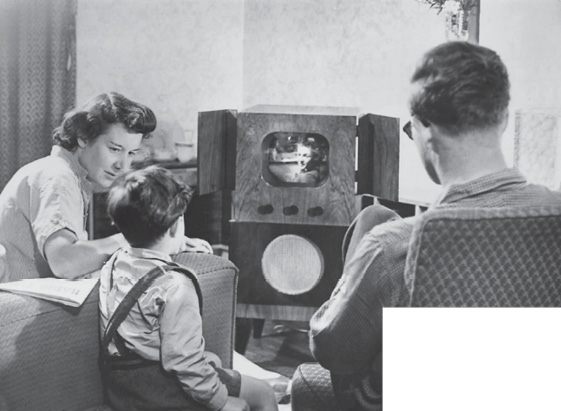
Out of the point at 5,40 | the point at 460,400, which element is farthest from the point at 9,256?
the point at 5,40

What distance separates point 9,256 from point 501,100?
3.47 feet

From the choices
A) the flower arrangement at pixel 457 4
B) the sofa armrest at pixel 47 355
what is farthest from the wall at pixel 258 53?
Answer: the sofa armrest at pixel 47 355

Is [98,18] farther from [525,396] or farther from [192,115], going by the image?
[525,396]

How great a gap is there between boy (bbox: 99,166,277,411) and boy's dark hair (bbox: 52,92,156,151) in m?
A: 0.30

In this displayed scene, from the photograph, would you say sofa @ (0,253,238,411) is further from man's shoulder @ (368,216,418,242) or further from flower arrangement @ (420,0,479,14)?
flower arrangement @ (420,0,479,14)

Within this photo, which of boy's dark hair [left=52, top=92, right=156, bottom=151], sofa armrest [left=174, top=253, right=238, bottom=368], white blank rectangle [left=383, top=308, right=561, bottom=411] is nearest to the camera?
white blank rectangle [left=383, top=308, right=561, bottom=411]

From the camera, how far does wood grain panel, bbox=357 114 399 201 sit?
2.09 metres

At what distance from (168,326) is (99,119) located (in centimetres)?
56

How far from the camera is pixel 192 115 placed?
3.67m

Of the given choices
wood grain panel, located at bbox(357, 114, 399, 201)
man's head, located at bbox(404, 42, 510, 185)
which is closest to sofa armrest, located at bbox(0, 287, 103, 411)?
man's head, located at bbox(404, 42, 510, 185)

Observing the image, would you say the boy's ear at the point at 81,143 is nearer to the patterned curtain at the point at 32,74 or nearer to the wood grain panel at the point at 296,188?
the wood grain panel at the point at 296,188

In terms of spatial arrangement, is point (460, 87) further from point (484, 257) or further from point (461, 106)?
point (484, 257)

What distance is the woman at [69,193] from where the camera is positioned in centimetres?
161

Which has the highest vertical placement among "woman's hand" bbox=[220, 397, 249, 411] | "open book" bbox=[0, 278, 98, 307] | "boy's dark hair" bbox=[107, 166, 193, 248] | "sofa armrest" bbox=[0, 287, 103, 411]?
"boy's dark hair" bbox=[107, 166, 193, 248]
